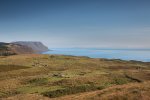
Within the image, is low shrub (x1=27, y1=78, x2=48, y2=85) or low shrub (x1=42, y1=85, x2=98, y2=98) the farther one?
low shrub (x1=27, y1=78, x2=48, y2=85)

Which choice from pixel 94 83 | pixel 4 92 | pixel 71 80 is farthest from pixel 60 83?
pixel 4 92

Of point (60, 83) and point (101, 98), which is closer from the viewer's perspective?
point (101, 98)

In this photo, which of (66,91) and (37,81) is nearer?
(66,91)

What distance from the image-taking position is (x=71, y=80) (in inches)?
2308

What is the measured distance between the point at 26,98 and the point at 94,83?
22408 mm

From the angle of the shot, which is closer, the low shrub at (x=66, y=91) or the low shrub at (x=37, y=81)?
the low shrub at (x=66, y=91)

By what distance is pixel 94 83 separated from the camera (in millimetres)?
56000

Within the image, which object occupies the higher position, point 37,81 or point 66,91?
point 66,91

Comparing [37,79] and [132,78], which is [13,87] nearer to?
[37,79]

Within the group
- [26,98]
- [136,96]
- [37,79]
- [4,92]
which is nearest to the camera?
[136,96]

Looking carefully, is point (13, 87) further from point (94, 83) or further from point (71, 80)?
point (94, 83)

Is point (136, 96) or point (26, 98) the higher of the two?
point (136, 96)

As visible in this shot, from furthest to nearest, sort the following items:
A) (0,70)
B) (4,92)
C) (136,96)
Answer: (0,70)
(4,92)
(136,96)

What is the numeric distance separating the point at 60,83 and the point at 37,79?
32.8 ft
